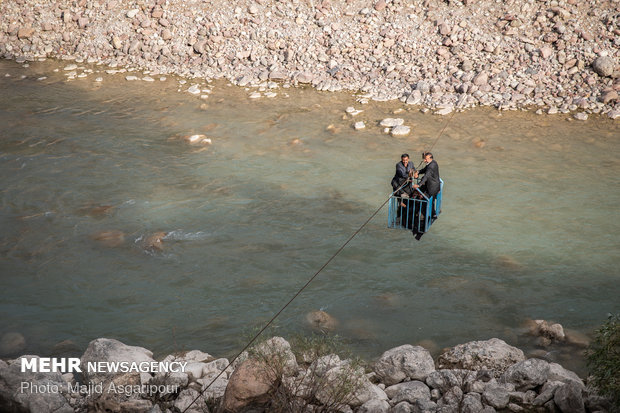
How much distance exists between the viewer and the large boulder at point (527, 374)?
22.8 ft

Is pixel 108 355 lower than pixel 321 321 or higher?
higher

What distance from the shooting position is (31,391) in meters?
7.23

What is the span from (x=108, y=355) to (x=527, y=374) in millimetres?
5321

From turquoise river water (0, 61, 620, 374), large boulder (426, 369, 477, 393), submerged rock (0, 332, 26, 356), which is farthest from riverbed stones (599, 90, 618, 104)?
submerged rock (0, 332, 26, 356)

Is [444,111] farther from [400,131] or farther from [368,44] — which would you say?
[368,44]

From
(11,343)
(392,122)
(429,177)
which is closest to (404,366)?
(429,177)

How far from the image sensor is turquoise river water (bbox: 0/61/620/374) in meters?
9.27

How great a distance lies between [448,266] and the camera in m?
10.5

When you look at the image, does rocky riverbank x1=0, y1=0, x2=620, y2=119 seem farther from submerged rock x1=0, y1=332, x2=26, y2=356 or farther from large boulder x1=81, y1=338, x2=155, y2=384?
submerged rock x1=0, y1=332, x2=26, y2=356

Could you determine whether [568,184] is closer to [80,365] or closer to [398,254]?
[398,254]

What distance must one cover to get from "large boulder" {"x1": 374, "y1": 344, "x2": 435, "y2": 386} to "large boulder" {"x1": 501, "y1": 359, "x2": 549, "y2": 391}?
3.17ft

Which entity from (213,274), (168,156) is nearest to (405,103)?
(168,156)

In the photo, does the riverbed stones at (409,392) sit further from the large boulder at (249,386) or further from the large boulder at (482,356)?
the large boulder at (249,386)

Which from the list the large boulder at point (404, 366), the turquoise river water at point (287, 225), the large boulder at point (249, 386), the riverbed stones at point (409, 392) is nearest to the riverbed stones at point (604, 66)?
the turquoise river water at point (287, 225)
